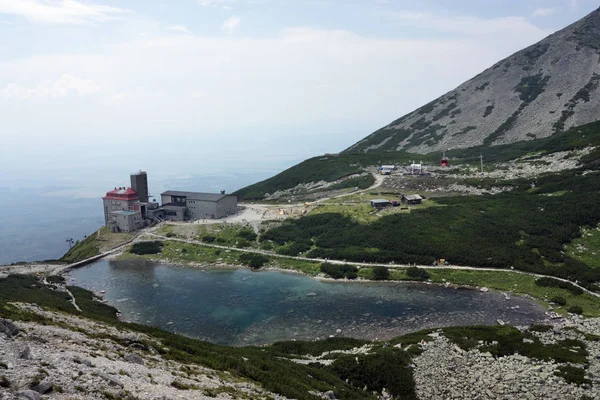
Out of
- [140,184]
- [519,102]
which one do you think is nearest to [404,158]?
[519,102]

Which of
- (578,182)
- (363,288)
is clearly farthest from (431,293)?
(578,182)

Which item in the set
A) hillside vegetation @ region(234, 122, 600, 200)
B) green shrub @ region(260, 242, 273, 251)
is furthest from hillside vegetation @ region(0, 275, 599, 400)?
hillside vegetation @ region(234, 122, 600, 200)

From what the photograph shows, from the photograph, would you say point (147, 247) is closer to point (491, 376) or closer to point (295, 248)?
point (295, 248)

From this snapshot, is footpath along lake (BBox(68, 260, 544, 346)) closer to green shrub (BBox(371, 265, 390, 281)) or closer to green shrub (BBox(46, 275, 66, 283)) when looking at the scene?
green shrub (BBox(46, 275, 66, 283))

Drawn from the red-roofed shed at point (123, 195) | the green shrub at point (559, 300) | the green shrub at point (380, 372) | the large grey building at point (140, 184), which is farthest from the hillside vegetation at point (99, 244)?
the green shrub at point (559, 300)

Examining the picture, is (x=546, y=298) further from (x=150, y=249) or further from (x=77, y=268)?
(x=77, y=268)

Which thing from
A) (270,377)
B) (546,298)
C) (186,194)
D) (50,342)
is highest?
(186,194)
